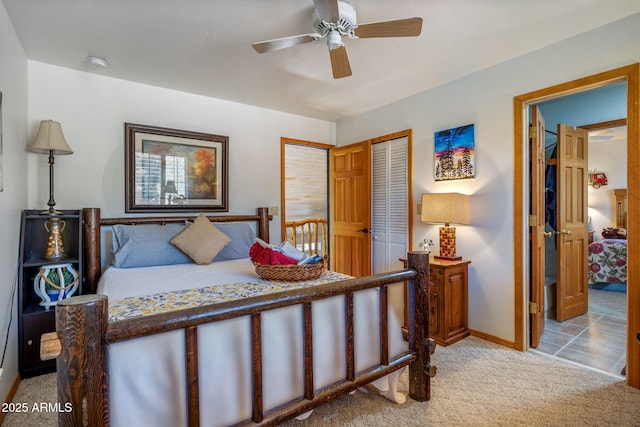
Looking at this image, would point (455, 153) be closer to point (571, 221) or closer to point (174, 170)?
point (571, 221)

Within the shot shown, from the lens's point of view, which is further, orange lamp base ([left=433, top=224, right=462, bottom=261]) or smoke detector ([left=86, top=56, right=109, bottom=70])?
Answer: orange lamp base ([left=433, top=224, right=462, bottom=261])

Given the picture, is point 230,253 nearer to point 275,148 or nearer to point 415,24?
point 275,148

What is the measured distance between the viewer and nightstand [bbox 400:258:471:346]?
275cm

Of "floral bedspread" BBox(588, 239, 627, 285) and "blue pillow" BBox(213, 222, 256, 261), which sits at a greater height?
"blue pillow" BBox(213, 222, 256, 261)

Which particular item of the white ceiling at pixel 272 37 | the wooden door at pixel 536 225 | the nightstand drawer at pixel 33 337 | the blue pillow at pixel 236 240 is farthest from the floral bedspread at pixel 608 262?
the nightstand drawer at pixel 33 337

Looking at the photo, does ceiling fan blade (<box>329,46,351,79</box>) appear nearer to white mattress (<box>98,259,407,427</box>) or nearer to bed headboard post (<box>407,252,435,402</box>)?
bed headboard post (<box>407,252,435,402</box>)

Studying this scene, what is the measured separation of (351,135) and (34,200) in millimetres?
3470

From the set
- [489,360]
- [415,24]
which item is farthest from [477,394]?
[415,24]

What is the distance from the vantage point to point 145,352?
3.66 feet

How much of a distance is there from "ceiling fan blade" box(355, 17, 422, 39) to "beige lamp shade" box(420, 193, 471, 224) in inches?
58.2

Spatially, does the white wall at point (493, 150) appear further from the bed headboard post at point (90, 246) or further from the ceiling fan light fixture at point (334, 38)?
the bed headboard post at point (90, 246)

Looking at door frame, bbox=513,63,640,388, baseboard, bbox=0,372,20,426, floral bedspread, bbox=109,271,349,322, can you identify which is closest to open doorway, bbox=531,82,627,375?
door frame, bbox=513,63,640,388

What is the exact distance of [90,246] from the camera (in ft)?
8.95

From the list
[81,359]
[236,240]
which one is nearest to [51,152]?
[236,240]
